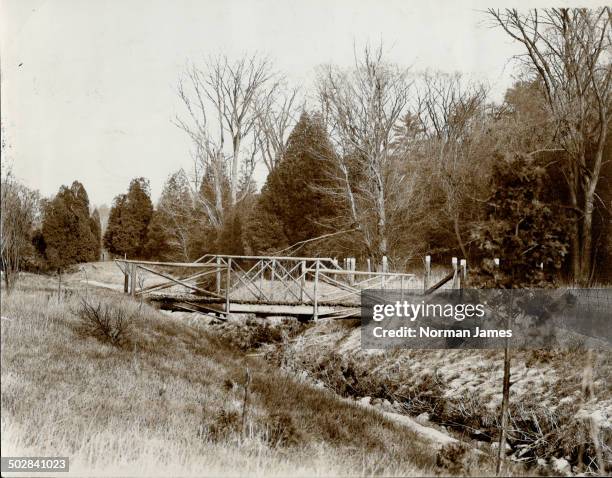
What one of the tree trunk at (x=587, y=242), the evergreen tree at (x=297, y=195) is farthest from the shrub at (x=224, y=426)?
the tree trunk at (x=587, y=242)

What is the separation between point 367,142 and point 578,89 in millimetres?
3193

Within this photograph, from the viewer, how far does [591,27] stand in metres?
7.30

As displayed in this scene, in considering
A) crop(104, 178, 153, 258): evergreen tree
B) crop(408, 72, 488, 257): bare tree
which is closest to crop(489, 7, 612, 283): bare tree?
crop(408, 72, 488, 257): bare tree

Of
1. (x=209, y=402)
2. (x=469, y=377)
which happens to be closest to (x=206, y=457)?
(x=209, y=402)

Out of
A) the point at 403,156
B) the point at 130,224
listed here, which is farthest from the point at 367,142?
the point at 130,224

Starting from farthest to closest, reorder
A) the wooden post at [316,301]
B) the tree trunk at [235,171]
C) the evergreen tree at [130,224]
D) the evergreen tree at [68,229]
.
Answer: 1. the evergreen tree at [130,224]
2. the tree trunk at [235,171]
3. the evergreen tree at [68,229]
4. the wooden post at [316,301]

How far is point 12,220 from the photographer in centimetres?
557

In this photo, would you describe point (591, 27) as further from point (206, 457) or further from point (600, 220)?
point (206, 457)

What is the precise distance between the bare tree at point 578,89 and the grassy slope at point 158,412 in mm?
3800

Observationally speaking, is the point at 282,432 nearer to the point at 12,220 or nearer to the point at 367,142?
the point at 12,220

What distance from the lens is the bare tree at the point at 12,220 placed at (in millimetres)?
4918

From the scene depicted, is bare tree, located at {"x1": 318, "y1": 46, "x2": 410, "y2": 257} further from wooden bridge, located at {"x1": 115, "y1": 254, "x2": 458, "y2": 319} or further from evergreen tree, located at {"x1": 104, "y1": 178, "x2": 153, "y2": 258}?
evergreen tree, located at {"x1": 104, "y1": 178, "x2": 153, "y2": 258}

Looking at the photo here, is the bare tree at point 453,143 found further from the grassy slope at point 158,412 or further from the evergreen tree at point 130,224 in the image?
the evergreen tree at point 130,224

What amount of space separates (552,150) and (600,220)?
4.25 feet
